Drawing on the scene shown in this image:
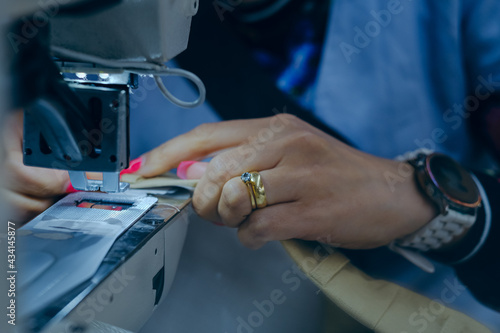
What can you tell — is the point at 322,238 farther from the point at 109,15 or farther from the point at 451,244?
the point at 109,15

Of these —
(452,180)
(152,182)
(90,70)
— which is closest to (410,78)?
(452,180)

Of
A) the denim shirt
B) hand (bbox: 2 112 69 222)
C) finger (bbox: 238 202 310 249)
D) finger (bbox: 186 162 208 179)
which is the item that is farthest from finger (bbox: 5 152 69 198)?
the denim shirt

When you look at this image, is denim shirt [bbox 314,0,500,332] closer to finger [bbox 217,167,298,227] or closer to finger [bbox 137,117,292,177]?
finger [bbox 137,117,292,177]

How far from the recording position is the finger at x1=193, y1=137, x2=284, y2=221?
25.3 inches

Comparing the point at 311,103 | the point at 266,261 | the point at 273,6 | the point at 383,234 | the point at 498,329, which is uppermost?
the point at 273,6

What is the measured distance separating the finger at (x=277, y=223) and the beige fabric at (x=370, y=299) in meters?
0.04

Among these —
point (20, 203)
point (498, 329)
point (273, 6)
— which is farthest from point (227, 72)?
point (498, 329)

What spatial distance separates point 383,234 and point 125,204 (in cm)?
47

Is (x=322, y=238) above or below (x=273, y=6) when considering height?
below

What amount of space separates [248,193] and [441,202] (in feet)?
1.26

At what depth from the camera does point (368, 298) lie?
0.66 meters

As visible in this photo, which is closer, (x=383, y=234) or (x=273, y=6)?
(x=383, y=234)

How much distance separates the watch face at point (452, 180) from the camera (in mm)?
758

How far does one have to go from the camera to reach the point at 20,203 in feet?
2.05
